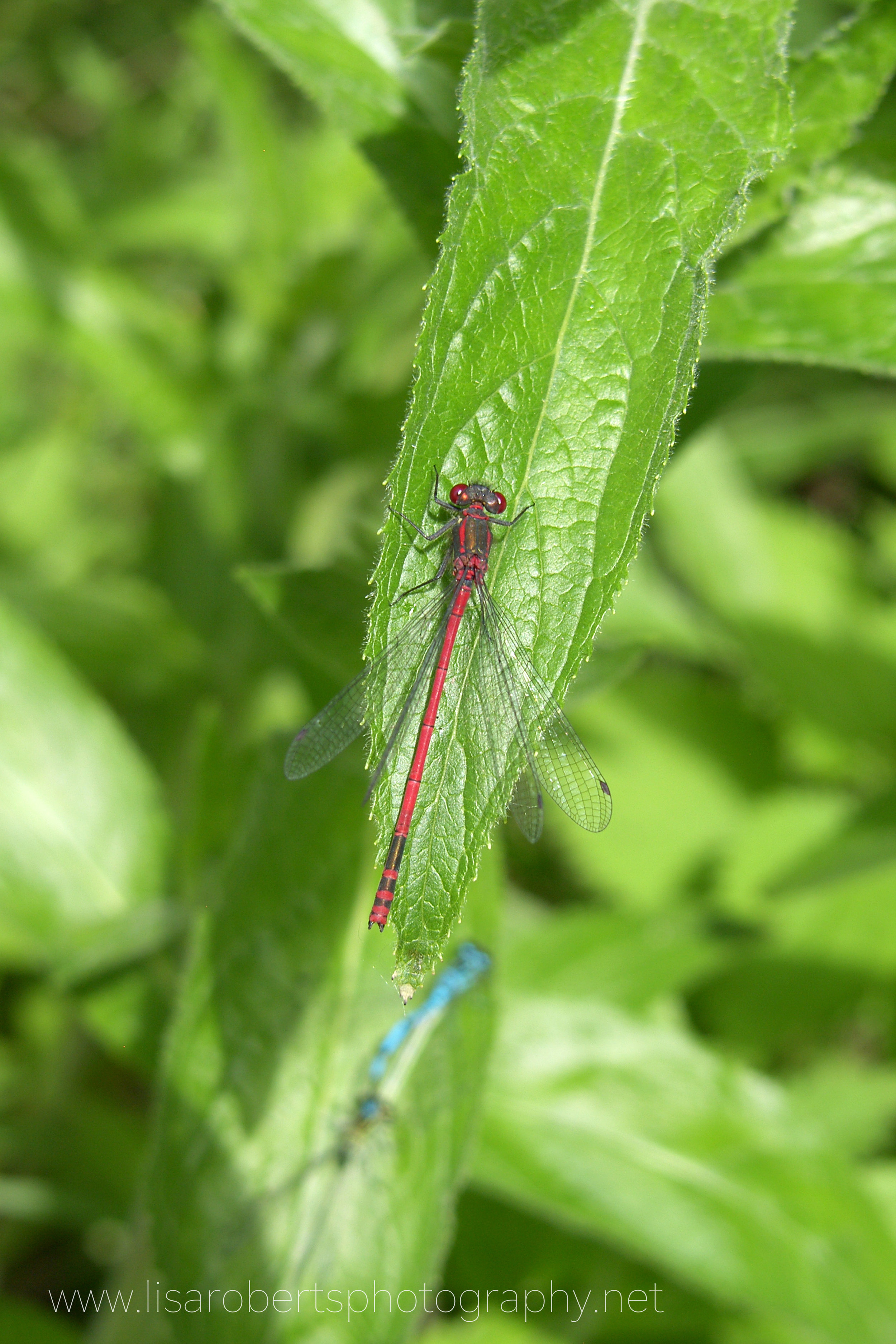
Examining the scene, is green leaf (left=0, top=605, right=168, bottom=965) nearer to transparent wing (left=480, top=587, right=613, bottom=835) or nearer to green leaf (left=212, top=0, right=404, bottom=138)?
transparent wing (left=480, top=587, right=613, bottom=835)

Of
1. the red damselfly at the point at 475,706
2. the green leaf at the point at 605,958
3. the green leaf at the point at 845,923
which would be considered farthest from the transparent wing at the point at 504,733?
the green leaf at the point at 845,923

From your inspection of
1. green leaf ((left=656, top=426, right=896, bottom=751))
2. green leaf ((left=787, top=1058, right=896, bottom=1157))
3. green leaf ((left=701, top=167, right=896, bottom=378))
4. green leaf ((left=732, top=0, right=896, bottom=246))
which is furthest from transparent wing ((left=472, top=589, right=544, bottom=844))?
green leaf ((left=656, top=426, right=896, bottom=751))

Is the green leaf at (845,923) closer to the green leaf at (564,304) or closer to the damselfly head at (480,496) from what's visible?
the damselfly head at (480,496)

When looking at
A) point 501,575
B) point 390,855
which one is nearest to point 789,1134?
point 390,855

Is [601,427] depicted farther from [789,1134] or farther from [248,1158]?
[789,1134]

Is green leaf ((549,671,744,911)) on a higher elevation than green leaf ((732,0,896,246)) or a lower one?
higher

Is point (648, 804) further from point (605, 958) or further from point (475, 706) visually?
point (475, 706)
